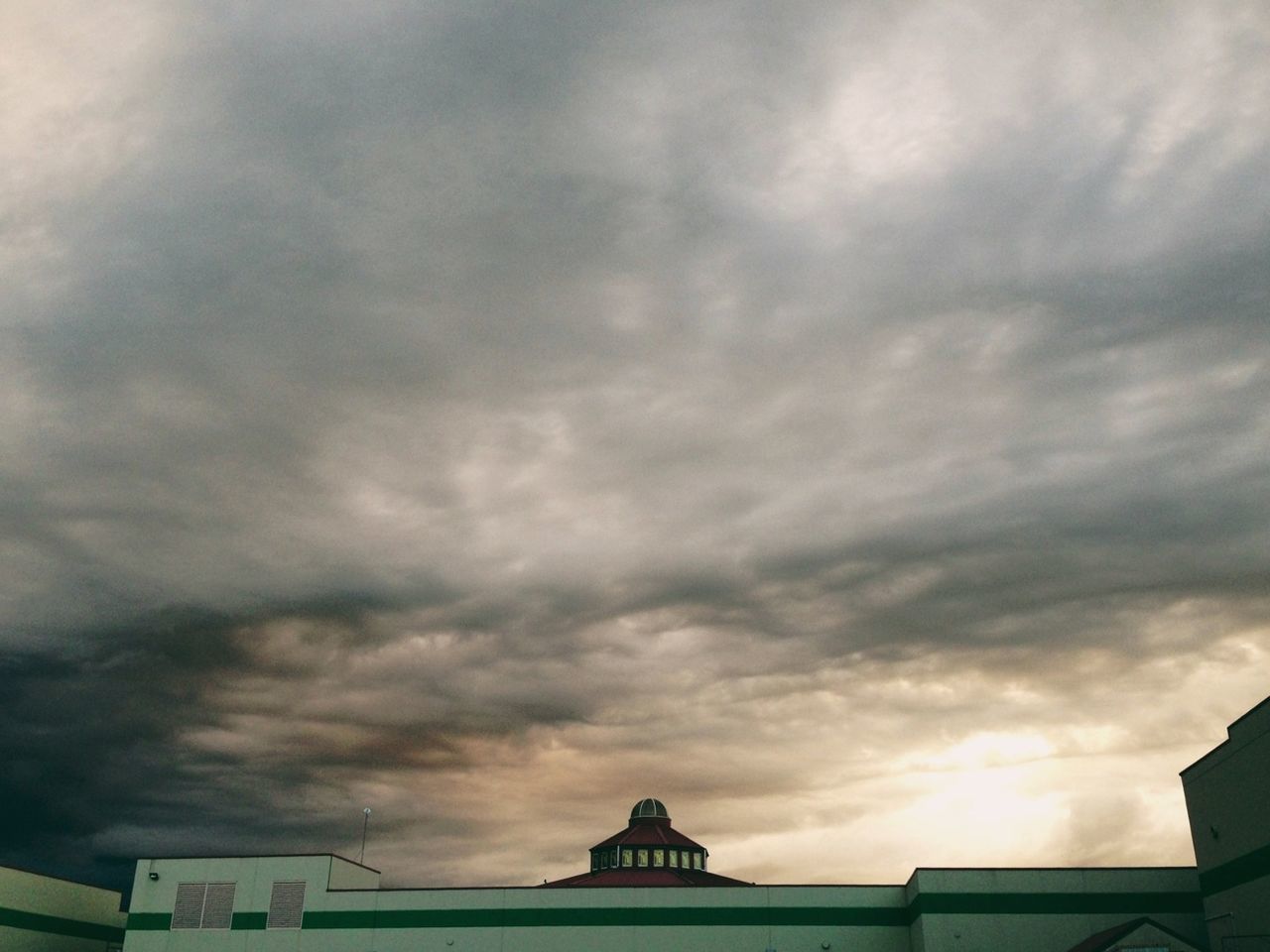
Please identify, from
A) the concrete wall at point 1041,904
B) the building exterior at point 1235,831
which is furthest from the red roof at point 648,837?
the building exterior at point 1235,831

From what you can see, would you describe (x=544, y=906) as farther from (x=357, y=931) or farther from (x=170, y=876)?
(x=170, y=876)

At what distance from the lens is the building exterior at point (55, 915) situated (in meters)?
59.7

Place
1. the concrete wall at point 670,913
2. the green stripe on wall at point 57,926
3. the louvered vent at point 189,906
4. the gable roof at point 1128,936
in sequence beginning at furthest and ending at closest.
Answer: the green stripe on wall at point 57,926 < the louvered vent at point 189,906 < the concrete wall at point 670,913 < the gable roof at point 1128,936

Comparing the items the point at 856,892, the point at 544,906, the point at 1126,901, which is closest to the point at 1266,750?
the point at 1126,901

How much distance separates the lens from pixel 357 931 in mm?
56750

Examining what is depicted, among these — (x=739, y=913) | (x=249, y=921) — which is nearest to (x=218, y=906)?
(x=249, y=921)

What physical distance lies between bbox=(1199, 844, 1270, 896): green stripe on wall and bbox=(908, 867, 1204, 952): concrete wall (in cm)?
638

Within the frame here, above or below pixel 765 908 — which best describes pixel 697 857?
above

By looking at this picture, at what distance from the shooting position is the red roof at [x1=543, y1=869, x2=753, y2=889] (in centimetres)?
7281

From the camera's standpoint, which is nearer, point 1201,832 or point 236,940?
point 1201,832

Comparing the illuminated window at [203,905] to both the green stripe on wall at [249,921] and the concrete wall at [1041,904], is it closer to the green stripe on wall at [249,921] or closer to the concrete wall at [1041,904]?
the green stripe on wall at [249,921]

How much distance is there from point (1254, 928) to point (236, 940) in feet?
172

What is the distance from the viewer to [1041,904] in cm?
5088

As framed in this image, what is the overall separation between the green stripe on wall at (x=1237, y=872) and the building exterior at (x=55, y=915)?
6659cm
